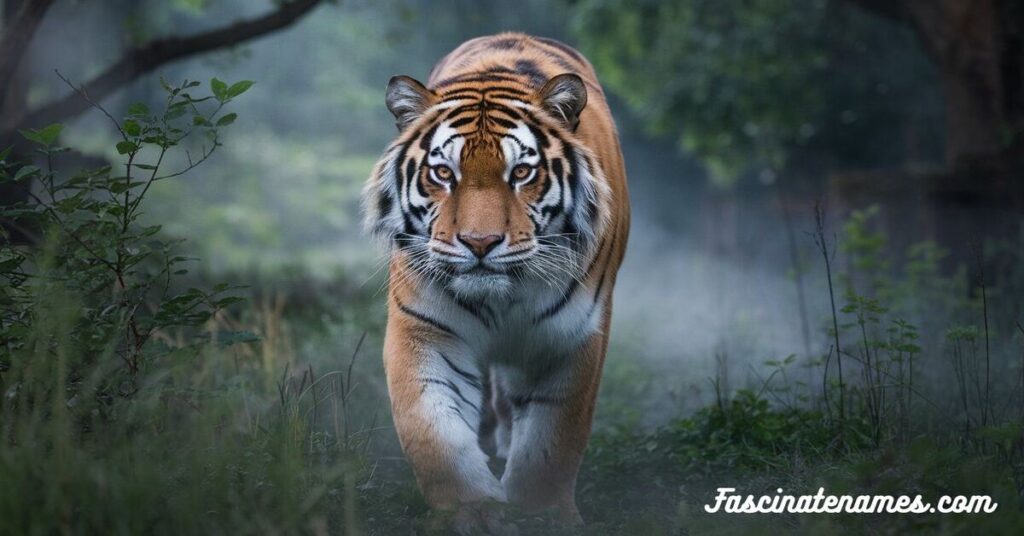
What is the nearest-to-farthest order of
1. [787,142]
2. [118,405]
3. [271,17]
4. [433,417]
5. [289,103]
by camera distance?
[118,405]
[433,417]
[271,17]
[787,142]
[289,103]

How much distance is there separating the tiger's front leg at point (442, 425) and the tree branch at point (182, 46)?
153 inches

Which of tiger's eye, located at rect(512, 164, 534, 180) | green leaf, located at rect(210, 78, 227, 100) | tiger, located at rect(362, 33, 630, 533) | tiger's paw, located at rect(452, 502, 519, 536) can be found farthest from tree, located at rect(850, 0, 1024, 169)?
green leaf, located at rect(210, 78, 227, 100)

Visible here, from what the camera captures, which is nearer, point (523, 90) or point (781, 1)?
point (523, 90)

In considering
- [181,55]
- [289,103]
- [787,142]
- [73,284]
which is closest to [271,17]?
[181,55]

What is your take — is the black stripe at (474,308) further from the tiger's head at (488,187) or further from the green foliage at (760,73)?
the green foliage at (760,73)

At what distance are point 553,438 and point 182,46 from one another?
450 centimetres

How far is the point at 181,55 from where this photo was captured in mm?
7176

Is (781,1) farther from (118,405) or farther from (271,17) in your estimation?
(118,405)

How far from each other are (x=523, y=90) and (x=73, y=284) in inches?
67.5

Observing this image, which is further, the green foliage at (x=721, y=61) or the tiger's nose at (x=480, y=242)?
the green foliage at (x=721, y=61)

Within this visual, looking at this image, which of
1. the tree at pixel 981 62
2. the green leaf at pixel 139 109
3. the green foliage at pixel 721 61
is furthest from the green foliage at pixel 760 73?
the green leaf at pixel 139 109

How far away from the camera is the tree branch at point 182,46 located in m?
6.94

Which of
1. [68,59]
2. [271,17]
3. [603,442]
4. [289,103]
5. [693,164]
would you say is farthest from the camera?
[289,103]

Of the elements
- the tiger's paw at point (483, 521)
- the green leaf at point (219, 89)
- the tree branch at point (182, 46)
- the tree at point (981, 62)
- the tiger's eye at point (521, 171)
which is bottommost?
the tiger's paw at point (483, 521)
